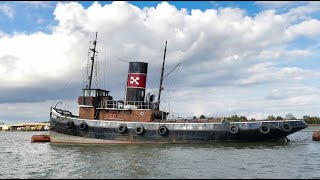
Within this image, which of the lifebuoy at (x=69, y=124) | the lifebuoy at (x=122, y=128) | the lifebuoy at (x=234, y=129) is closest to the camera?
the lifebuoy at (x=234, y=129)

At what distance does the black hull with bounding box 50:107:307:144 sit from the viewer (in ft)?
105

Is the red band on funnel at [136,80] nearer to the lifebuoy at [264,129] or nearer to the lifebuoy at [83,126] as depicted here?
the lifebuoy at [83,126]

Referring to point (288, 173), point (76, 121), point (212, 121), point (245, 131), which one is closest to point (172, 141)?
point (212, 121)

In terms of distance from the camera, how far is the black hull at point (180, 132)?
32.0 metres

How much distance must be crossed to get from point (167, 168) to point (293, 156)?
30.7 ft

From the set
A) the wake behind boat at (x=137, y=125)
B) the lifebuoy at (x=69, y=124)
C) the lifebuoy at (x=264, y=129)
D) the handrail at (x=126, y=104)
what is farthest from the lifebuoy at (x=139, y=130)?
the lifebuoy at (x=264, y=129)

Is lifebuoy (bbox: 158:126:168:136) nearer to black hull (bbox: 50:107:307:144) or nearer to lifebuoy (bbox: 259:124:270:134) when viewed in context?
black hull (bbox: 50:107:307:144)

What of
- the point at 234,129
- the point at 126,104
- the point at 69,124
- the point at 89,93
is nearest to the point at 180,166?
the point at 234,129

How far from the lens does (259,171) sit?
17844mm

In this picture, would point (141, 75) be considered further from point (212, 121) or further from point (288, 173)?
point (288, 173)

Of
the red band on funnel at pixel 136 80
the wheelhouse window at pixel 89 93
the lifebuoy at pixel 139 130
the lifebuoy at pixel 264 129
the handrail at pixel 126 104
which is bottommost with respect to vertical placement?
the lifebuoy at pixel 139 130

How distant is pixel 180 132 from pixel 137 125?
3.93m

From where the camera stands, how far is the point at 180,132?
32.6 m

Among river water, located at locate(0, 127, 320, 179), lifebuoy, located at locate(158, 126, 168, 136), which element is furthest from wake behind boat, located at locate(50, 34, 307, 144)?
river water, located at locate(0, 127, 320, 179)
